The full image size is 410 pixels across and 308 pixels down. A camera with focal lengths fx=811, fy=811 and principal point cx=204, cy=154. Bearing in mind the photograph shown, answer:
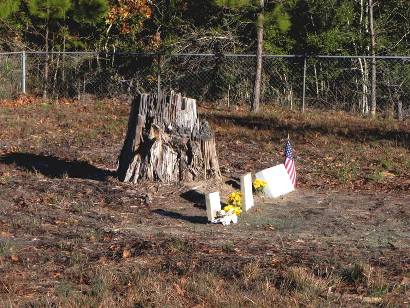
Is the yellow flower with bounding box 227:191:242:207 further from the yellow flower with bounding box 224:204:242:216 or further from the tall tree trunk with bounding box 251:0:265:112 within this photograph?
the tall tree trunk with bounding box 251:0:265:112

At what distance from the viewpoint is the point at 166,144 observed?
34.1 feet

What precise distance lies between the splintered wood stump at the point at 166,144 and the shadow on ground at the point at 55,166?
0.56 meters

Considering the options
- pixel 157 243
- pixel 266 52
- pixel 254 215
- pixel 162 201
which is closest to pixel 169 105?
pixel 162 201

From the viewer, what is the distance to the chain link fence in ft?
67.1

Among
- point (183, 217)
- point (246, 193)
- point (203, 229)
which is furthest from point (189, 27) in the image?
point (203, 229)

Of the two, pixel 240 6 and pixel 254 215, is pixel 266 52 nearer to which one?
pixel 240 6

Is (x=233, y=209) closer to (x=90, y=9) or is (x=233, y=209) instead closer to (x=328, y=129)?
(x=328, y=129)

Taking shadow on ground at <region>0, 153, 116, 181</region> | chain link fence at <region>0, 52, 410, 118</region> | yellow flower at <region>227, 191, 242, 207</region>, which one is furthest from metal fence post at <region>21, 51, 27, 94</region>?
yellow flower at <region>227, 191, 242, 207</region>

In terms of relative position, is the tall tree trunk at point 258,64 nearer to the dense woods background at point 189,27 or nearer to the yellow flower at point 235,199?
the dense woods background at point 189,27

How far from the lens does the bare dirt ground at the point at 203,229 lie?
19.1 feet

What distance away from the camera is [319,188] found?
432 inches

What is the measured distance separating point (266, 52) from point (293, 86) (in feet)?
7.53

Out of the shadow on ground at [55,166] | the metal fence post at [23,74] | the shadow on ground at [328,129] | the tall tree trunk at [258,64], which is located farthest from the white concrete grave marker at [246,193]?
the metal fence post at [23,74]

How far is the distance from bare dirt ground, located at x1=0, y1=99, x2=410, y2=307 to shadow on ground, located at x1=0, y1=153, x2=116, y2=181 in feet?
0.10
